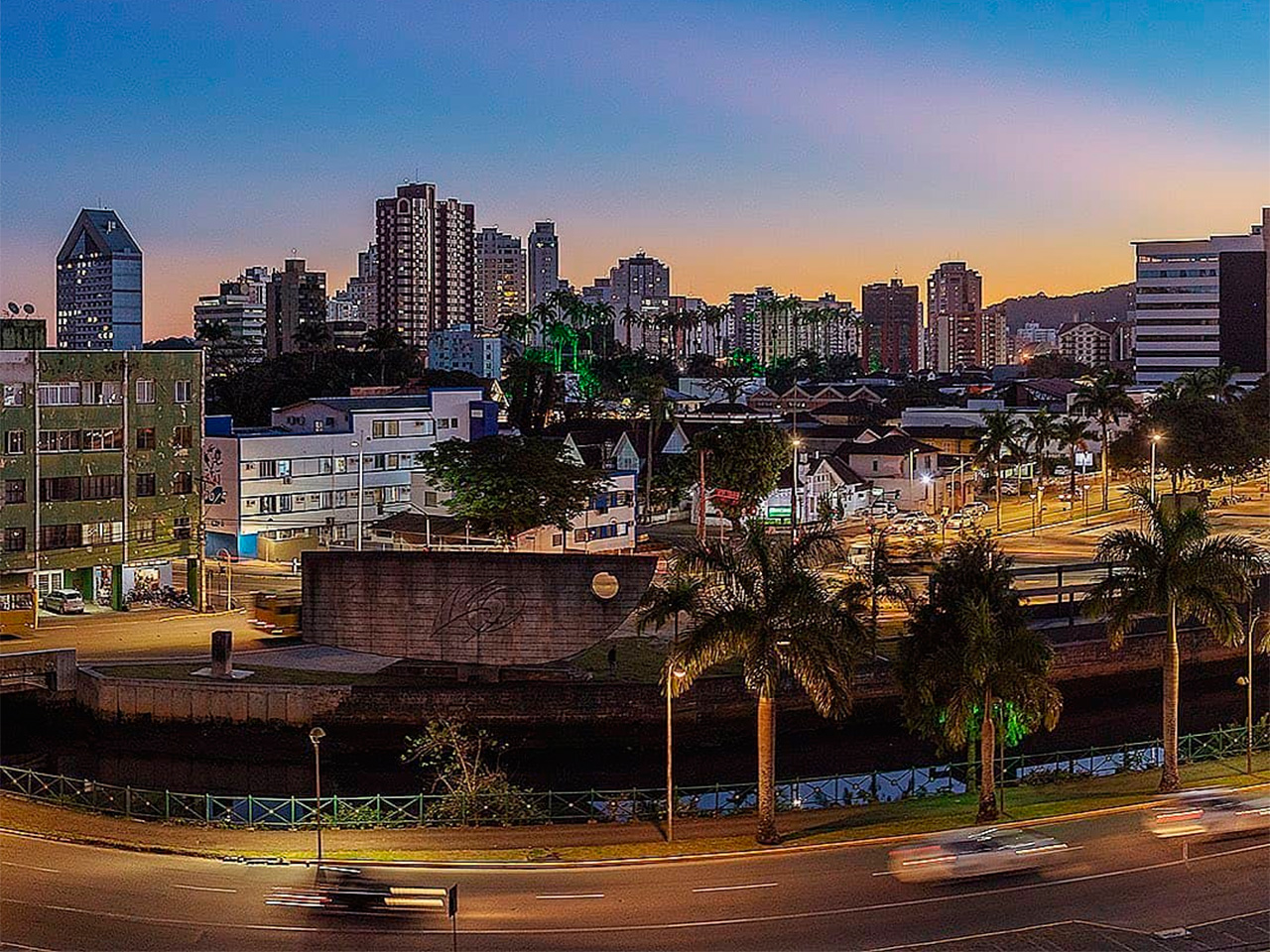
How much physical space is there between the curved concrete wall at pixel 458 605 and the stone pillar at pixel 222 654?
3165mm

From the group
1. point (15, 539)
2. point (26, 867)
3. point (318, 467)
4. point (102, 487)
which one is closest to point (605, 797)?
point (26, 867)

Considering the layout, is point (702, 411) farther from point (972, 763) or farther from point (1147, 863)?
point (1147, 863)

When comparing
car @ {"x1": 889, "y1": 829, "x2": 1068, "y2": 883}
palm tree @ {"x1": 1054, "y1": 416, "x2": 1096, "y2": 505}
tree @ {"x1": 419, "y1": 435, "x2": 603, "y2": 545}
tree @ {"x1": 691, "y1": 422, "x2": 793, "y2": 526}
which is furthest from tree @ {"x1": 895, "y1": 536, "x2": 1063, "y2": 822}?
palm tree @ {"x1": 1054, "y1": 416, "x2": 1096, "y2": 505}

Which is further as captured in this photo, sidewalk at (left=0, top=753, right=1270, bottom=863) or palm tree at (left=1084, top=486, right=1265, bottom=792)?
palm tree at (left=1084, top=486, right=1265, bottom=792)

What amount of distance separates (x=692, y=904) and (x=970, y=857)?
445 cm

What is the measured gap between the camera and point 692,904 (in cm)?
2302

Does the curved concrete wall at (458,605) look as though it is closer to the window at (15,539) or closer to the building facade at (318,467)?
the window at (15,539)

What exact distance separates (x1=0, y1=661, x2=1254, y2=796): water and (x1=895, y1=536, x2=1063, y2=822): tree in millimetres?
9387

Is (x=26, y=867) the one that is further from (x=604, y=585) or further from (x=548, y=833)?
(x=604, y=585)

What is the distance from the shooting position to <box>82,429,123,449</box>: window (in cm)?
5497

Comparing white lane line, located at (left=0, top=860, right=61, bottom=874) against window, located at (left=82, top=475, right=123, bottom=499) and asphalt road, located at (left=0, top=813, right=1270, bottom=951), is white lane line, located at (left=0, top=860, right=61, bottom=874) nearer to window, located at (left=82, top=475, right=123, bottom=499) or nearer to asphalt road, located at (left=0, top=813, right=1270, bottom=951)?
asphalt road, located at (left=0, top=813, right=1270, bottom=951)

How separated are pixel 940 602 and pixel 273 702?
19.9 m

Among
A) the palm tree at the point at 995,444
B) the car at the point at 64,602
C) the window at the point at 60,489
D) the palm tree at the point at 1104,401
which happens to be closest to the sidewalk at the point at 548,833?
the car at the point at 64,602

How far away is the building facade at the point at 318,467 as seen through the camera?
2736 inches
